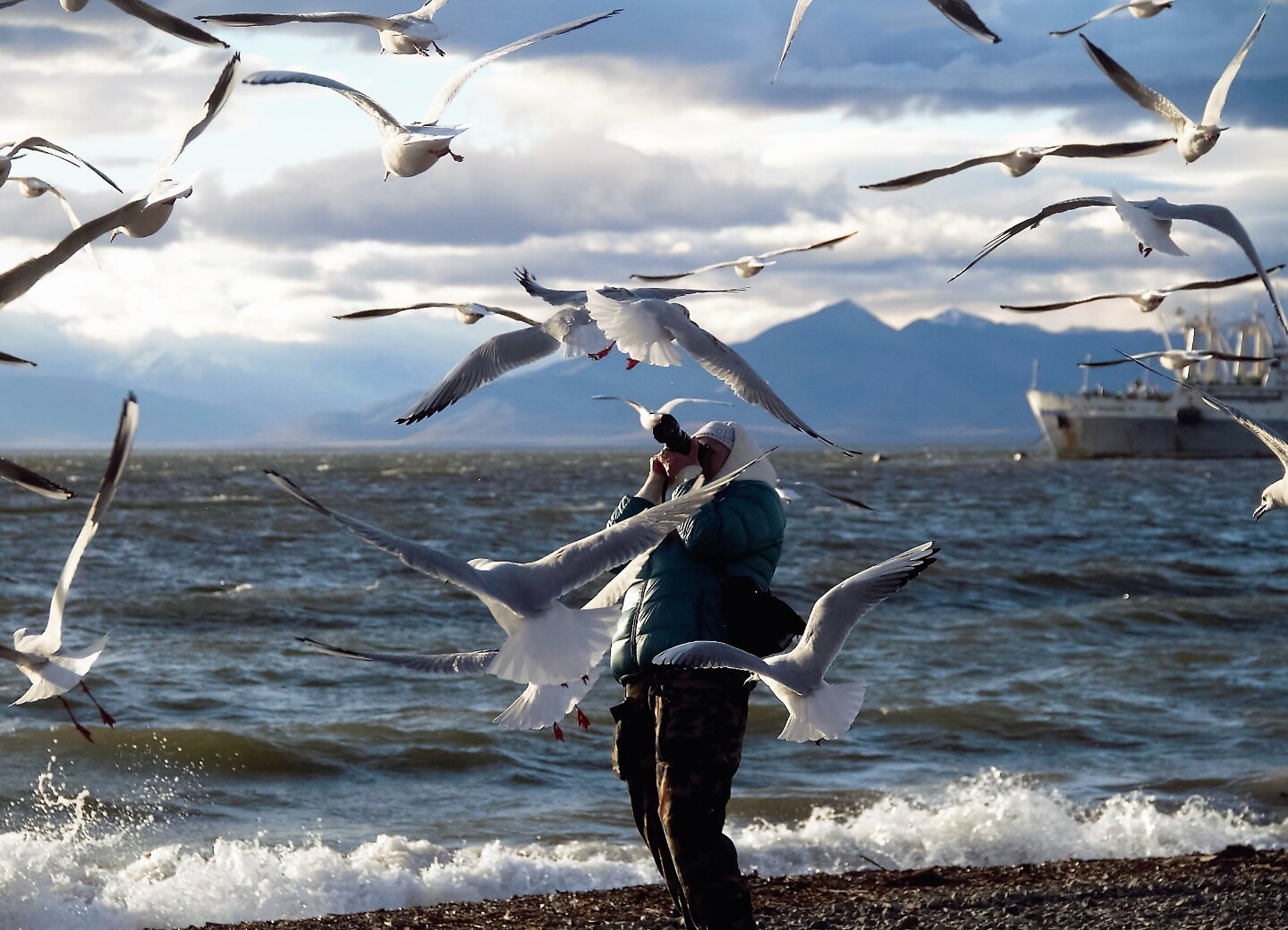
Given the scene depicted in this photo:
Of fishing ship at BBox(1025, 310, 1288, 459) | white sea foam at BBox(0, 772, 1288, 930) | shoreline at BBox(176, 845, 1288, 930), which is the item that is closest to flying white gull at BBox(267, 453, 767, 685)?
shoreline at BBox(176, 845, 1288, 930)

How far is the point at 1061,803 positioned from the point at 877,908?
125 inches

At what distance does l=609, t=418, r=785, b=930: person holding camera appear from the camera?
4.68m

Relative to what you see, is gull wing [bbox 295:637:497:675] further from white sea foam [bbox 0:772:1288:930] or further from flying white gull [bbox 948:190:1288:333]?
white sea foam [bbox 0:772:1288:930]

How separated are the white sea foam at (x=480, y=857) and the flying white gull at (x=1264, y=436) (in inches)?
122

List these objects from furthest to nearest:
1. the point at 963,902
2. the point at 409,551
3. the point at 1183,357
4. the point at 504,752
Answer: the point at 504,752 → the point at 963,902 → the point at 1183,357 → the point at 409,551

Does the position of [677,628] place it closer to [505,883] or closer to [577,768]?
[505,883]

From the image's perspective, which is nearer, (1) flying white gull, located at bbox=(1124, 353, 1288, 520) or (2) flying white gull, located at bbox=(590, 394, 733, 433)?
(2) flying white gull, located at bbox=(590, 394, 733, 433)

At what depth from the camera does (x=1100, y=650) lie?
16281mm

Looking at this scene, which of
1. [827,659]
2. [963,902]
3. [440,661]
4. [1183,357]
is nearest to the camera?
[440,661]

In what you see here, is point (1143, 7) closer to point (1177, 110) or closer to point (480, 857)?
point (1177, 110)

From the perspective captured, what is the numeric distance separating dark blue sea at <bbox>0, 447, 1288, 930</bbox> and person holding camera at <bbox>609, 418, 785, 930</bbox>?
296 centimetres

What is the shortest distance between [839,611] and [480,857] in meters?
4.13

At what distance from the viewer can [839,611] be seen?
446 centimetres

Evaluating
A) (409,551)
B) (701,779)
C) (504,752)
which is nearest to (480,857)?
(504,752)
